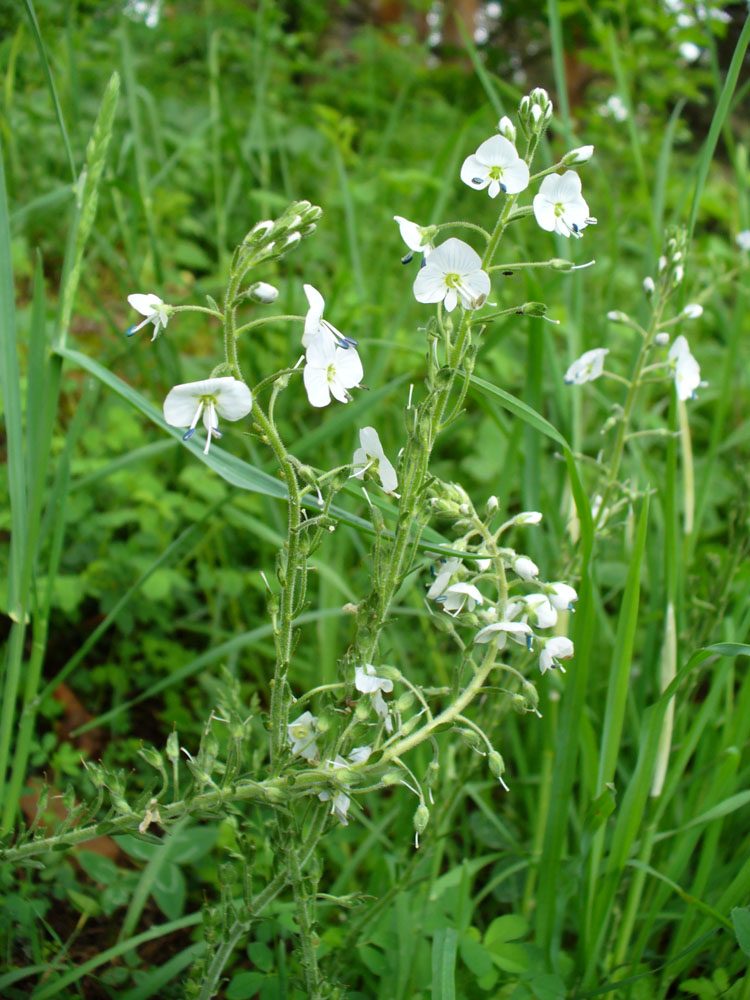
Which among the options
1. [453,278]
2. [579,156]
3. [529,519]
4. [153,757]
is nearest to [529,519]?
[529,519]

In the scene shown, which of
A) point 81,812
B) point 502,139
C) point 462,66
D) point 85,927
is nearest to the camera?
point 502,139

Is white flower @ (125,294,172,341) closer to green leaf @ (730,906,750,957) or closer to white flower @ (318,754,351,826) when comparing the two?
white flower @ (318,754,351,826)

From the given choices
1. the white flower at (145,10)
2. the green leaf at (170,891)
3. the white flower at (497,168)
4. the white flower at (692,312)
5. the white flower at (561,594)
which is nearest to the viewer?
the white flower at (497,168)

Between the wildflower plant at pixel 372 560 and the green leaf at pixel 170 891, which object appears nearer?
the wildflower plant at pixel 372 560

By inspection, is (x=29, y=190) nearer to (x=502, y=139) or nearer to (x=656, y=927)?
(x=502, y=139)

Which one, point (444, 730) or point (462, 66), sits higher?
point (462, 66)

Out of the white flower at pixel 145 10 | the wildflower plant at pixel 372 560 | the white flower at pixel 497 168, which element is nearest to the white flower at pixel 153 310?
the wildflower plant at pixel 372 560

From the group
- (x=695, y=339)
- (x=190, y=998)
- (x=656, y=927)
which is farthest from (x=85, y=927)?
(x=695, y=339)

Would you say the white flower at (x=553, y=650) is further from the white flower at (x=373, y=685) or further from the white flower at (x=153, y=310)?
the white flower at (x=153, y=310)
